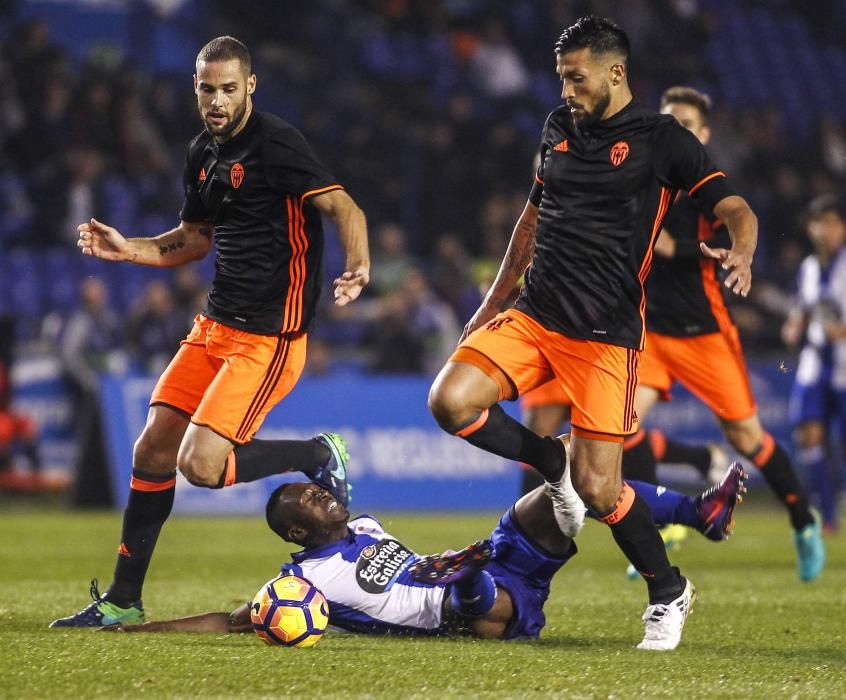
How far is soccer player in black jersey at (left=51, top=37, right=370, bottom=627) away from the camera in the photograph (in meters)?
5.97

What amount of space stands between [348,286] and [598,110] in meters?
1.15

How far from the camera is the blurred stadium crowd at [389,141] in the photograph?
1557cm

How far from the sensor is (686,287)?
26.9 feet

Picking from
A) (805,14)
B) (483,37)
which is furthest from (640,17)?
(805,14)

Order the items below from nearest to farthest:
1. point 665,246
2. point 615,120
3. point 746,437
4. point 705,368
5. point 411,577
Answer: point 615,120
point 411,577
point 665,246
point 705,368
point 746,437

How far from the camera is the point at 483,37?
19.9 m

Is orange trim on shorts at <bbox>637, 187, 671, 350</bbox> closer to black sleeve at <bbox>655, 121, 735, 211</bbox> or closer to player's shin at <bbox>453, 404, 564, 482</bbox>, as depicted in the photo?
black sleeve at <bbox>655, 121, 735, 211</bbox>

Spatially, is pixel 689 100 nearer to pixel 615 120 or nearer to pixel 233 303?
pixel 615 120

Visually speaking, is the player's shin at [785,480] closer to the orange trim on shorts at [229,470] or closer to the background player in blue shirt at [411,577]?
the background player in blue shirt at [411,577]

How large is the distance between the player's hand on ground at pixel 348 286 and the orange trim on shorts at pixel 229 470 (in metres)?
0.93

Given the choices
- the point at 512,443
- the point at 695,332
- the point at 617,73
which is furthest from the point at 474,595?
the point at 695,332

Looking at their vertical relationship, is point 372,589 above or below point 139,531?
below

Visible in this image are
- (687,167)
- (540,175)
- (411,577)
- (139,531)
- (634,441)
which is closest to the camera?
(687,167)

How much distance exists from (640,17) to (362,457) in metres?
10.1
